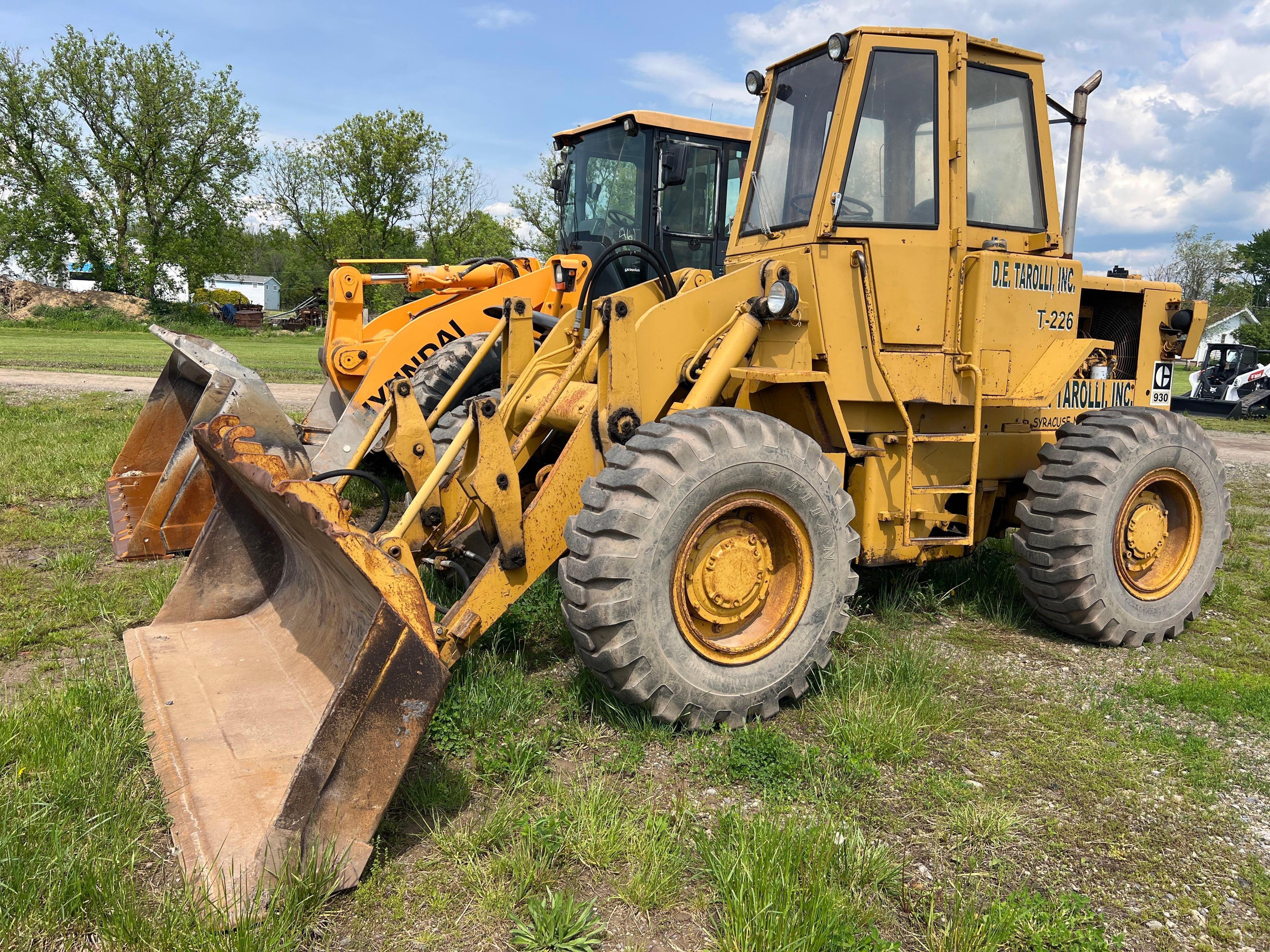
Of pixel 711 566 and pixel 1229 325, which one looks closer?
pixel 711 566

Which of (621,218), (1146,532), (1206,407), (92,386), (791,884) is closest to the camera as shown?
(791,884)

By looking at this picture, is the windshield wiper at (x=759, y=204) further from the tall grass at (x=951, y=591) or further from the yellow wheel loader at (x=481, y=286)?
the tall grass at (x=951, y=591)

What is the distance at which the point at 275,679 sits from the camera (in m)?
3.87

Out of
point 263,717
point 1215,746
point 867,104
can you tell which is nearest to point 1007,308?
point 867,104

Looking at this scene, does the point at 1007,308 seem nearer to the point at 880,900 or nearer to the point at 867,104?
the point at 867,104

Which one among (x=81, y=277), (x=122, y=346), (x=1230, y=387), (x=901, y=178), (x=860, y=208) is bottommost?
(x=1230, y=387)

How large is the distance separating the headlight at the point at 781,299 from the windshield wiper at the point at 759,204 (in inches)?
29.3

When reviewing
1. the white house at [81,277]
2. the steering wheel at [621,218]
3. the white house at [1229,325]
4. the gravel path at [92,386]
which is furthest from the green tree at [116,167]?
the white house at [1229,325]

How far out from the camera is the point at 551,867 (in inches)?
113

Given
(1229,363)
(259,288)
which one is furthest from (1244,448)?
(259,288)

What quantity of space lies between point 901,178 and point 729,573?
2320 millimetres

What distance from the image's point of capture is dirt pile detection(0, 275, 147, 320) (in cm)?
3762

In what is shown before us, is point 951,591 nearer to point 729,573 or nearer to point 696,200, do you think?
point 729,573

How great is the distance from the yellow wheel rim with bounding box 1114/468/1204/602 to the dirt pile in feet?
139
